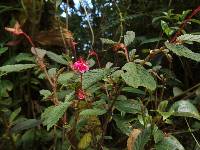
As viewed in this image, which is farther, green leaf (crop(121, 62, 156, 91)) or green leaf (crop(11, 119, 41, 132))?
green leaf (crop(11, 119, 41, 132))

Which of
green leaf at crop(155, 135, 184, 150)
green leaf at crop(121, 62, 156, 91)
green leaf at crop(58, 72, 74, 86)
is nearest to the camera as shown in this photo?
green leaf at crop(121, 62, 156, 91)

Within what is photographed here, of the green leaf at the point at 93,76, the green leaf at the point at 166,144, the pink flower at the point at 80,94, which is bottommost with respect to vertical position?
the green leaf at the point at 166,144

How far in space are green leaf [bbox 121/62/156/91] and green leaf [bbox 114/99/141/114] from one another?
163 millimetres

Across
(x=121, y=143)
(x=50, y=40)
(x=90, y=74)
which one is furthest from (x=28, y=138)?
(x=90, y=74)

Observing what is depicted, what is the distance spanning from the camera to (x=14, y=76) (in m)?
1.85

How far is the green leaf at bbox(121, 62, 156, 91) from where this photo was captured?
85 cm

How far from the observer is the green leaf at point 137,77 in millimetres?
854

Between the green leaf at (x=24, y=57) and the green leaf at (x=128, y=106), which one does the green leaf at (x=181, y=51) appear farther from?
the green leaf at (x=24, y=57)

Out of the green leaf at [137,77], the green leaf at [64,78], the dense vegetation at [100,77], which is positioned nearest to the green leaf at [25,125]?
the dense vegetation at [100,77]

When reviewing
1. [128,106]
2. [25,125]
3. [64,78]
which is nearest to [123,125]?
[128,106]

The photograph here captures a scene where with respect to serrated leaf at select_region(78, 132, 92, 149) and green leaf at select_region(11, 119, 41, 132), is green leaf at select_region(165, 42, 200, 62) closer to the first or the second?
serrated leaf at select_region(78, 132, 92, 149)

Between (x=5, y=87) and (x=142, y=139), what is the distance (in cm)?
91

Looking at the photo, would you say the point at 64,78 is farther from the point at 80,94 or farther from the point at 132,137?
the point at 132,137

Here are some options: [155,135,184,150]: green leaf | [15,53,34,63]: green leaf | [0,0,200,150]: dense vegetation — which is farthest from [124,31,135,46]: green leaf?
[15,53,34,63]: green leaf
